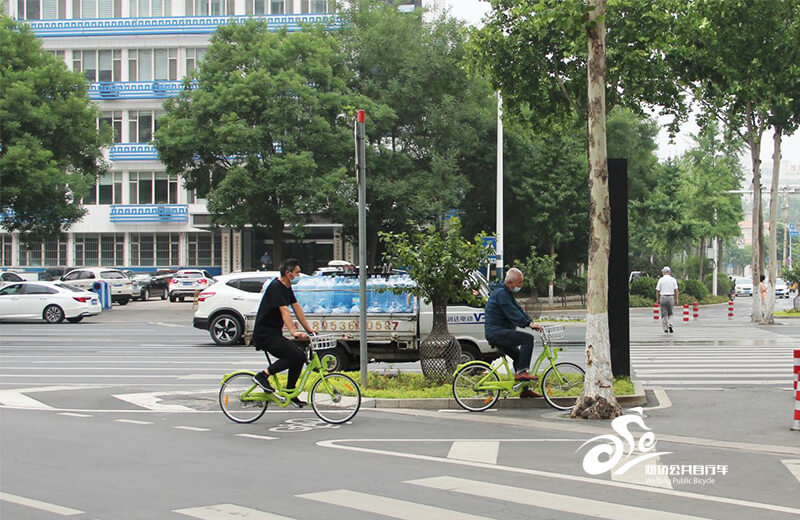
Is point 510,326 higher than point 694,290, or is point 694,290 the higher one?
point 510,326

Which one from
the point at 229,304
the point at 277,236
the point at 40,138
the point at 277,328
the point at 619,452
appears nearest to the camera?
the point at 619,452

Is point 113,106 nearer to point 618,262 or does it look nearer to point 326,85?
point 326,85

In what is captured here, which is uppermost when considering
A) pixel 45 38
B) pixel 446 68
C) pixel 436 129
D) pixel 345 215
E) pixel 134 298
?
pixel 45 38

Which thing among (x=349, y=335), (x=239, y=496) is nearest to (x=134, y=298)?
(x=349, y=335)

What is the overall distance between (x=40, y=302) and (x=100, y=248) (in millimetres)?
32219

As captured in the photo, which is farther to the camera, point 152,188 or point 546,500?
point 152,188

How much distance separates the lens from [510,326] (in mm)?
12883

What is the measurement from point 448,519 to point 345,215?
37397 mm

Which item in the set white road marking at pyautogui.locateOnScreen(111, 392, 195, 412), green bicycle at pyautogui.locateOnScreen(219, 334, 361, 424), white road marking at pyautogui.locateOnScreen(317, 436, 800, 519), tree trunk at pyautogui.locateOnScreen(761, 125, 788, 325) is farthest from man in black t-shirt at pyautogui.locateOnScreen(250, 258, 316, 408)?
tree trunk at pyautogui.locateOnScreen(761, 125, 788, 325)

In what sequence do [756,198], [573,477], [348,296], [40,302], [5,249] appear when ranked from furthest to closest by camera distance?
[5,249] < [756,198] < [40,302] < [348,296] < [573,477]

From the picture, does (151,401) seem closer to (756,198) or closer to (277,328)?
(277,328)

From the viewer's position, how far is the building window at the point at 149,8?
62.9 meters

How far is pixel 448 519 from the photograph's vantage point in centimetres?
672

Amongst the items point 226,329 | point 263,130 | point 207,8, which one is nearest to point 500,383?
point 226,329
